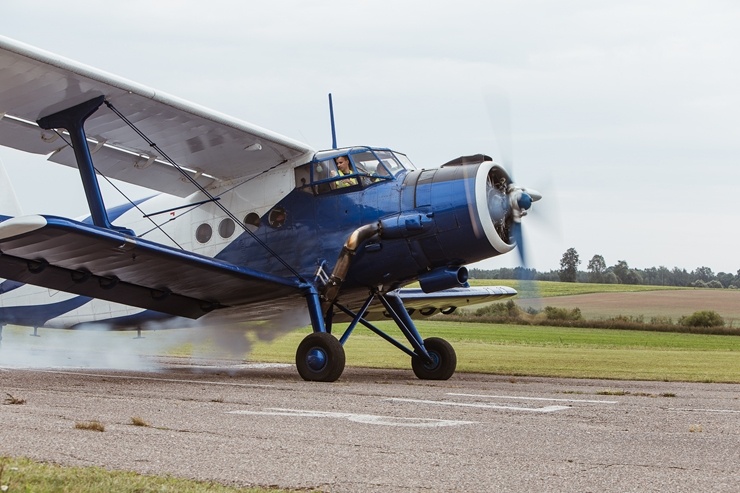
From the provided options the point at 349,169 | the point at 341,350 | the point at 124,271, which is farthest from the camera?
the point at 349,169

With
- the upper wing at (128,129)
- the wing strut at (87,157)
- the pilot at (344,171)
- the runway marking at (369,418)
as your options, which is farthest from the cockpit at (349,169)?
the runway marking at (369,418)

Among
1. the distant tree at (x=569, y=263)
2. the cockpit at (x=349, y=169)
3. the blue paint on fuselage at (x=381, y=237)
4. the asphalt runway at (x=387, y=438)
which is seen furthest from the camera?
the distant tree at (x=569, y=263)

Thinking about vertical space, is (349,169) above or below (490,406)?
above

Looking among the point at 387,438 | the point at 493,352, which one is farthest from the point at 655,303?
the point at 387,438

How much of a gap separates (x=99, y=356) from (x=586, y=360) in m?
12.5

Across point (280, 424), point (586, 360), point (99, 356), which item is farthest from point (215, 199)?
point (586, 360)

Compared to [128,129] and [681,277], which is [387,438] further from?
[681,277]

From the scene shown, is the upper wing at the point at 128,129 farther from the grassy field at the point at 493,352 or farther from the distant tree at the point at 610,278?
the distant tree at the point at 610,278

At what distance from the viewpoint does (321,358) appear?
1309 cm

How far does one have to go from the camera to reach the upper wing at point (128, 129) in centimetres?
1293

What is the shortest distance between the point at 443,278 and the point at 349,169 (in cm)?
228

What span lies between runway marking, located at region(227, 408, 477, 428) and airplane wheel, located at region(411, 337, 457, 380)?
7317 mm

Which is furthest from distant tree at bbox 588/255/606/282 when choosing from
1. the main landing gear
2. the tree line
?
the main landing gear

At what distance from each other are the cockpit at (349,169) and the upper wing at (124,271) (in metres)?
1.64
